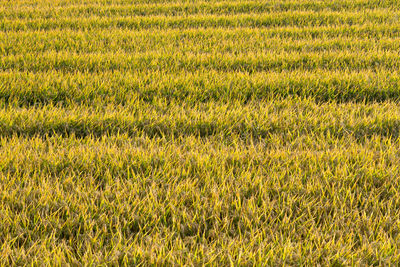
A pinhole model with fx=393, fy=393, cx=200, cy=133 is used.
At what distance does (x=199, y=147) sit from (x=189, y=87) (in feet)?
3.49

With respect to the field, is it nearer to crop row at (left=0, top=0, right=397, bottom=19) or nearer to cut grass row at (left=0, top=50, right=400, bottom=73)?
cut grass row at (left=0, top=50, right=400, bottom=73)

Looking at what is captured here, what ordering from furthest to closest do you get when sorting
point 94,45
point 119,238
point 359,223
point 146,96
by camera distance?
point 94,45, point 146,96, point 359,223, point 119,238

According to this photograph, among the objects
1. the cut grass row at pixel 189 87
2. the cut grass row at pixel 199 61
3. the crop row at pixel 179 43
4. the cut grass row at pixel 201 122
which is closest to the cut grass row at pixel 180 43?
the crop row at pixel 179 43

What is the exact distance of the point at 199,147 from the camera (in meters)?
2.50

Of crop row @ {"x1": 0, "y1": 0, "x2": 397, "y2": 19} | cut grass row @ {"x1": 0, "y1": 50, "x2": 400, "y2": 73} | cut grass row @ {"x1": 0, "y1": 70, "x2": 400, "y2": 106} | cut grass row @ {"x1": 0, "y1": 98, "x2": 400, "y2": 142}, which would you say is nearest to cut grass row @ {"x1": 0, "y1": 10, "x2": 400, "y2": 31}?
crop row @ {"x1": 0, "y1": 0, "x2": 397, "y2": 19}

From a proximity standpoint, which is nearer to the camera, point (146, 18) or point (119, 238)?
point (119, 238)

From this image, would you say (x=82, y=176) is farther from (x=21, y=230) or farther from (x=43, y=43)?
(x=43, y=43)

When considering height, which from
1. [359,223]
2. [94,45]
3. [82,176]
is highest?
[94,45]

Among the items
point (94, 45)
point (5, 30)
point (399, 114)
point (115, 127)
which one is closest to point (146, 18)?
point (94, 45)

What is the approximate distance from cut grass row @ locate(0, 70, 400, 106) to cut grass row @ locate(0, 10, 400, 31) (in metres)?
2.13

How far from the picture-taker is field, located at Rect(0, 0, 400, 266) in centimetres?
169

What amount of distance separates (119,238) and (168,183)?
48cm

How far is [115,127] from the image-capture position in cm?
280

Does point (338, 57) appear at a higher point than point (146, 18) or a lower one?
lower
